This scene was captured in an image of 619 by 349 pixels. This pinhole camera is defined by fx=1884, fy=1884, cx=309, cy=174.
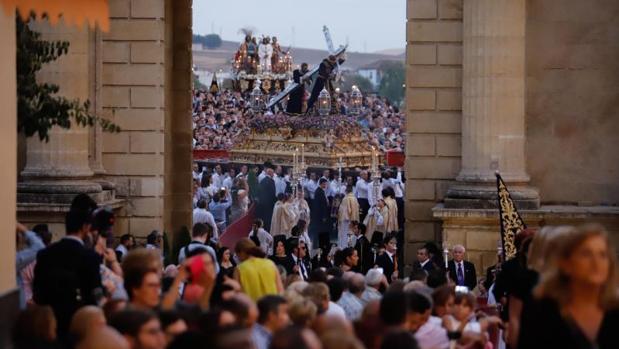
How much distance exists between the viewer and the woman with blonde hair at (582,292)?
33.3 feet

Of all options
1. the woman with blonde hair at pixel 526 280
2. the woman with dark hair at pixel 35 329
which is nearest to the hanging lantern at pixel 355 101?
the woman with blonde hair at pixel 526 280

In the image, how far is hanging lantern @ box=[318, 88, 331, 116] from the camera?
218ft

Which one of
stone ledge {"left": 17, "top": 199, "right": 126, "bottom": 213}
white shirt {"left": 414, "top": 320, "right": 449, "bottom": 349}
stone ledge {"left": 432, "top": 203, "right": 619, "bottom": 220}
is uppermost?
stone ledge {"left": 17, "top": 199, "right": 126, "bottom": 213}

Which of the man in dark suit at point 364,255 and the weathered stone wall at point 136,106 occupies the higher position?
A: the weathered stone wall at point 136,106

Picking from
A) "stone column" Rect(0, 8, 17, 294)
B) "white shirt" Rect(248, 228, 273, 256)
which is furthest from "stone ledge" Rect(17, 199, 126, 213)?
"stone column" Rect(0, 8, 17, 294)

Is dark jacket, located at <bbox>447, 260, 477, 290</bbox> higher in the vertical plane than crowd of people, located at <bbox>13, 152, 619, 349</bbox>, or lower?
lower

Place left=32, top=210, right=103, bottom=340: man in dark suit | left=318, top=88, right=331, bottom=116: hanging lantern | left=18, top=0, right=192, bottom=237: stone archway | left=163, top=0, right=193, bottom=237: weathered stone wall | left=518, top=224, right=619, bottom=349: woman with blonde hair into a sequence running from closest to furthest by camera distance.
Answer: left=518, top=224, right=619, bottom=349: woman with blonde hair
left=32, top=210, right=103, bottom=340: man in dark suit
left=18, top=0, right=192, bottom=237: stone archway
left=163, top=0, right=193, bottom=237: weathered stone wall
left=318, top=88, right=331, bottom=116: hanging lantern

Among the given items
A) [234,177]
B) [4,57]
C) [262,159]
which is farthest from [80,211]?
[262,159]

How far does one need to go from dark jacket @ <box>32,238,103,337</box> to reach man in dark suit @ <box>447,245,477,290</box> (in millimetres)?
10213

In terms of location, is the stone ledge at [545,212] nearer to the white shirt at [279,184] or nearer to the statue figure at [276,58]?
the white shirt at [279,184]

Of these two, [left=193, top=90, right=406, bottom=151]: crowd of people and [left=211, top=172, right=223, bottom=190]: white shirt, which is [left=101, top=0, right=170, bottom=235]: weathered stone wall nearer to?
[left=211, top=172, right=223, bottom=190]: white shirt

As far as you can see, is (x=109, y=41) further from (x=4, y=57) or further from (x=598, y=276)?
(x=598, y=276)

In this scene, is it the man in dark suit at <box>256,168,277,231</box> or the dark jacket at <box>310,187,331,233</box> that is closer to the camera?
the dark jacket at <box>310,187,331,233</box>

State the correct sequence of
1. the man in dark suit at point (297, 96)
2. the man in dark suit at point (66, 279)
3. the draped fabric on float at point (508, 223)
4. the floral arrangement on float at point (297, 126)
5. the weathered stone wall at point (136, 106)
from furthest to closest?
the man in dark suit at point (297, 96) → the floral arrangement on float at point (297, 126) → the weathered stone wall at point (136, 106) → the draped fabric on float at point (508, 223) → the man in dark suit at point (66, 279)
